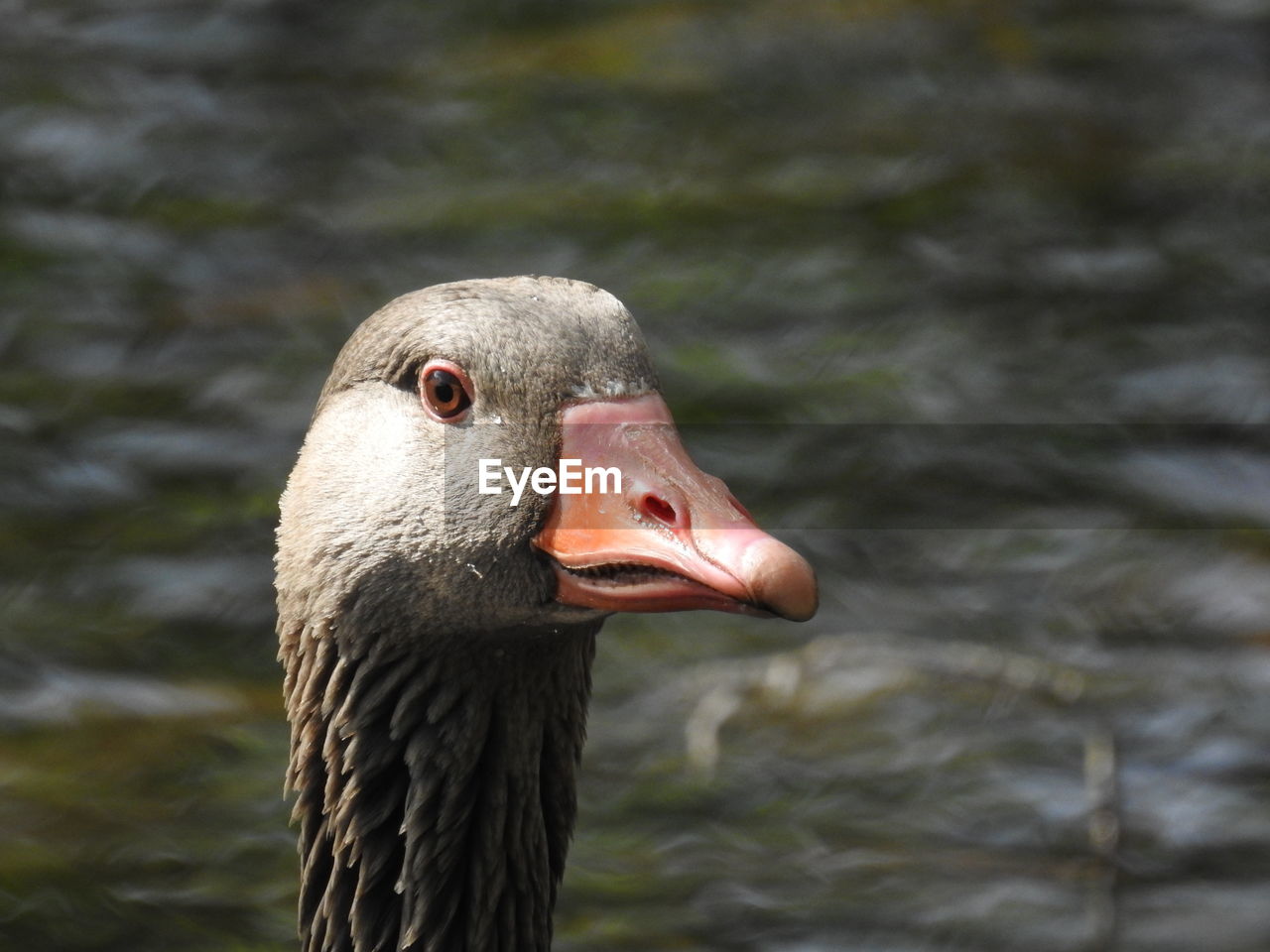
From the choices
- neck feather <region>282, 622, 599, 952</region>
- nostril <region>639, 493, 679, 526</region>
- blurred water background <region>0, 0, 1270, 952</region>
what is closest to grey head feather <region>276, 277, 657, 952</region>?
neck feather <region>282, 622, 599, 952</region>

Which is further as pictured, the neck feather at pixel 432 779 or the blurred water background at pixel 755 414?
the blurred water background at pixel 755 414

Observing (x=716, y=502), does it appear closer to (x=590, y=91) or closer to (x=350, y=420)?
(x=350, y=420)

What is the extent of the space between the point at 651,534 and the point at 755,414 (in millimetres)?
5142

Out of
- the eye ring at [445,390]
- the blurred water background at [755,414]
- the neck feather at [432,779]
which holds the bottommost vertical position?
the neck feather at [432,779]

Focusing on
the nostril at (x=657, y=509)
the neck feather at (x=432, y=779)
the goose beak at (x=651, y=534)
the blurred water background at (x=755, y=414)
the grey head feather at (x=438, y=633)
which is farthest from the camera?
the blurred water background at (x=755, y=414)

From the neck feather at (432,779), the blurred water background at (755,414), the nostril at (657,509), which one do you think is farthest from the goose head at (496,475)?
the blurred water background at (755,414)

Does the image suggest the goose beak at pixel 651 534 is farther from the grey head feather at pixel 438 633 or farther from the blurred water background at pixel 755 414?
the blurred water background at pixel 755 414

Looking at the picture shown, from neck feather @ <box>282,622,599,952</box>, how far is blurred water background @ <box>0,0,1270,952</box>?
1.60 metres

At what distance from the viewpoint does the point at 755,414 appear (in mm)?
9289

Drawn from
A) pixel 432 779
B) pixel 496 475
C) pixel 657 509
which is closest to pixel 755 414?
pixel 432 779

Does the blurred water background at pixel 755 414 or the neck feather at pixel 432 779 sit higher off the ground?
the blurred water background at pixel 755 414

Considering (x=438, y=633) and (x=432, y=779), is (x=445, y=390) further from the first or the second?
(x=432, y=779)

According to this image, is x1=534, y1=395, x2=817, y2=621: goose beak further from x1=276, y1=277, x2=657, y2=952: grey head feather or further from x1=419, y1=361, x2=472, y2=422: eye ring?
x1=419, y1=361, x2=472, y2=422: eye ring

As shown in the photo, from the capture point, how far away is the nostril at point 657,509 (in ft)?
13.8
